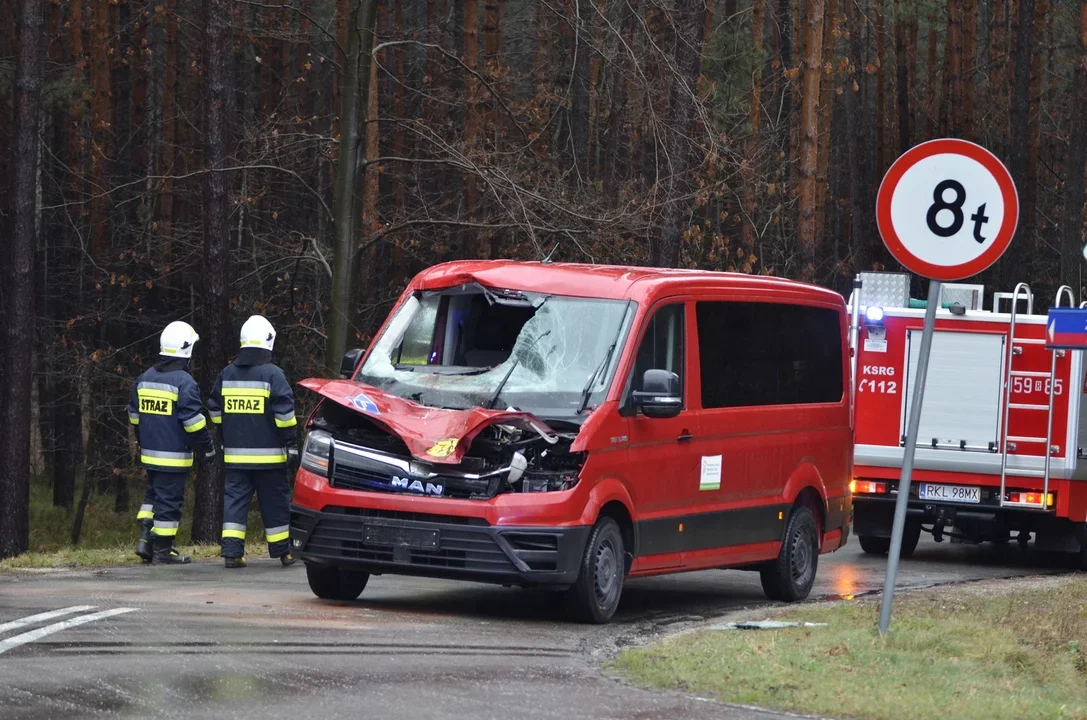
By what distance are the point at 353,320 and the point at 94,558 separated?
7.61 meters

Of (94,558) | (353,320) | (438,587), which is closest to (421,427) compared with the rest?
(438,587)

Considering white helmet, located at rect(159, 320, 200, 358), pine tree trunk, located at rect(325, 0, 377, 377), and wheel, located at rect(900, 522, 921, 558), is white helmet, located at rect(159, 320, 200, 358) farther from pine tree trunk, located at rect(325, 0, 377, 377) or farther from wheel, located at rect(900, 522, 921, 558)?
wheel, located at rect(900, 522, 921, 558)

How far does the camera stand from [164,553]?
1339 cm

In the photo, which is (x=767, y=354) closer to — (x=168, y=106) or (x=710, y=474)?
(x=710, y=474)

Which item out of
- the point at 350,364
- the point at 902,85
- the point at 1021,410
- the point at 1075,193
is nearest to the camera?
the point at 350,364

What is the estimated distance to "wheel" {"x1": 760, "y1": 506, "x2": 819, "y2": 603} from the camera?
1278 centimetres

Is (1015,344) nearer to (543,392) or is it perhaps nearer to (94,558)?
(543,392)

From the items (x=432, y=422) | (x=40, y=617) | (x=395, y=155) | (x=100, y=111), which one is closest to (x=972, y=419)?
(x=432, y=422)

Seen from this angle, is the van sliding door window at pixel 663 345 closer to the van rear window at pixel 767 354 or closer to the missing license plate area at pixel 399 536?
the van rear window at pixel 767 354

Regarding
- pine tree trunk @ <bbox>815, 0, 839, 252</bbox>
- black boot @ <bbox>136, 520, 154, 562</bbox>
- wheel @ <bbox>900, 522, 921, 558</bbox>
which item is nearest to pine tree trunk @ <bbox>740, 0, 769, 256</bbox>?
pine tree trunk @ <bbox>815, 0, 839, 252</bbox>

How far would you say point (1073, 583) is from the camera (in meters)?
15.0

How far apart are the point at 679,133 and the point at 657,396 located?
12275 mm

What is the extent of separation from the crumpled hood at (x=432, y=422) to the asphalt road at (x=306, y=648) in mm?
1015

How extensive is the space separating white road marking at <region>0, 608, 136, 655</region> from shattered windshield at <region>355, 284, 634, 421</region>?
222 cm
